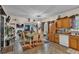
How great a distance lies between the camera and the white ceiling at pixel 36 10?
2746mm

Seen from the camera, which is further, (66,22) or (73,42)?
(66,22)

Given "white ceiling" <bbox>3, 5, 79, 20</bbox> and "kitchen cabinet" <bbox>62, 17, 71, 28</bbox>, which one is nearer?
"white ceiling" <bbox>3, 5, 79, 20</bbox>

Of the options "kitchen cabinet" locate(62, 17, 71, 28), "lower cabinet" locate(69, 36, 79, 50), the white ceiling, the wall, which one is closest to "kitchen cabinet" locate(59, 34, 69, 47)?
"lower cabinet" locate(69, 36, 79, 50)

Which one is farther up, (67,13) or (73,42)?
(67,13)

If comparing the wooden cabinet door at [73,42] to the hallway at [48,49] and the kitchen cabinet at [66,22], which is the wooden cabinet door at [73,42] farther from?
the kitchen cabinet at [66,22]

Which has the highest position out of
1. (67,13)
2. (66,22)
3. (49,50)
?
(67,13)

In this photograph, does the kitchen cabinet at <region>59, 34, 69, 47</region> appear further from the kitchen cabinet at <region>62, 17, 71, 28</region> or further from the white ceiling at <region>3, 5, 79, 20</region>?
the white ceiling at <region>3, 5, 79, 20</region>

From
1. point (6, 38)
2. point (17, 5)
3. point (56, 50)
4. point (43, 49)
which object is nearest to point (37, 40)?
point (43, 49)

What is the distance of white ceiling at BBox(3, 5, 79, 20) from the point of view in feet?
9.01

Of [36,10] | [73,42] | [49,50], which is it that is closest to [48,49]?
[49,50]

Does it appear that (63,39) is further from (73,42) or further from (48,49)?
(48,49)

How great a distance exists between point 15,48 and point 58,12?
1.38m

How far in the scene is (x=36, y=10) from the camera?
280 cm

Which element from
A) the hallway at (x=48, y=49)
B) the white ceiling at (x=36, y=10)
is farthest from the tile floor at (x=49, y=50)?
the white ceiling at (x=36, y=10)
